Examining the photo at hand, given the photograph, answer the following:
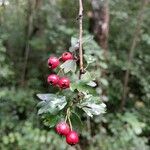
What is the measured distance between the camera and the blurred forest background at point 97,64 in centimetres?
355

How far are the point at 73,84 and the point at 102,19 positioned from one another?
9.57ft

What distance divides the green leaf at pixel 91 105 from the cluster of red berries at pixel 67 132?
6 cm

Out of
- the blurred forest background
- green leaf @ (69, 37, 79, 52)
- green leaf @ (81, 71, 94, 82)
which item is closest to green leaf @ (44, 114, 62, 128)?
→ green leaf @ (81, 71, 94, 82)

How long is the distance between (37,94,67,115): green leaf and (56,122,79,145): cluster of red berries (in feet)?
0.15

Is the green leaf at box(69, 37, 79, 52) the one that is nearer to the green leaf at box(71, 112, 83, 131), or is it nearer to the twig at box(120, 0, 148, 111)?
the green leaf at box(71, 112, 83, 131)

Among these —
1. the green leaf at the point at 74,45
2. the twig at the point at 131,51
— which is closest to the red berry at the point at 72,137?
the green leaf at the point at 74,45

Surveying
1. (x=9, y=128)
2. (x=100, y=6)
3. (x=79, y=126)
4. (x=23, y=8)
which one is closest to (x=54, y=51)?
(x=23, y=8)

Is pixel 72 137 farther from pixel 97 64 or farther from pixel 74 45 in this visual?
pixel 97 64

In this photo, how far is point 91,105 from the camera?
3.55 ft

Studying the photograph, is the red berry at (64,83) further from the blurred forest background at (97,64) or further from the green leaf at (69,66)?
the blurred forest background at (97,64)

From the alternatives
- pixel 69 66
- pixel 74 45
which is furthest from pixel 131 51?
pixel 69 66

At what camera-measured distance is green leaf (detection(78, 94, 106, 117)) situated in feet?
3.52

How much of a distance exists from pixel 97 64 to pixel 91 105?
243cm

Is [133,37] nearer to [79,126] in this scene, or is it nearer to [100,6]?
[100,6]
